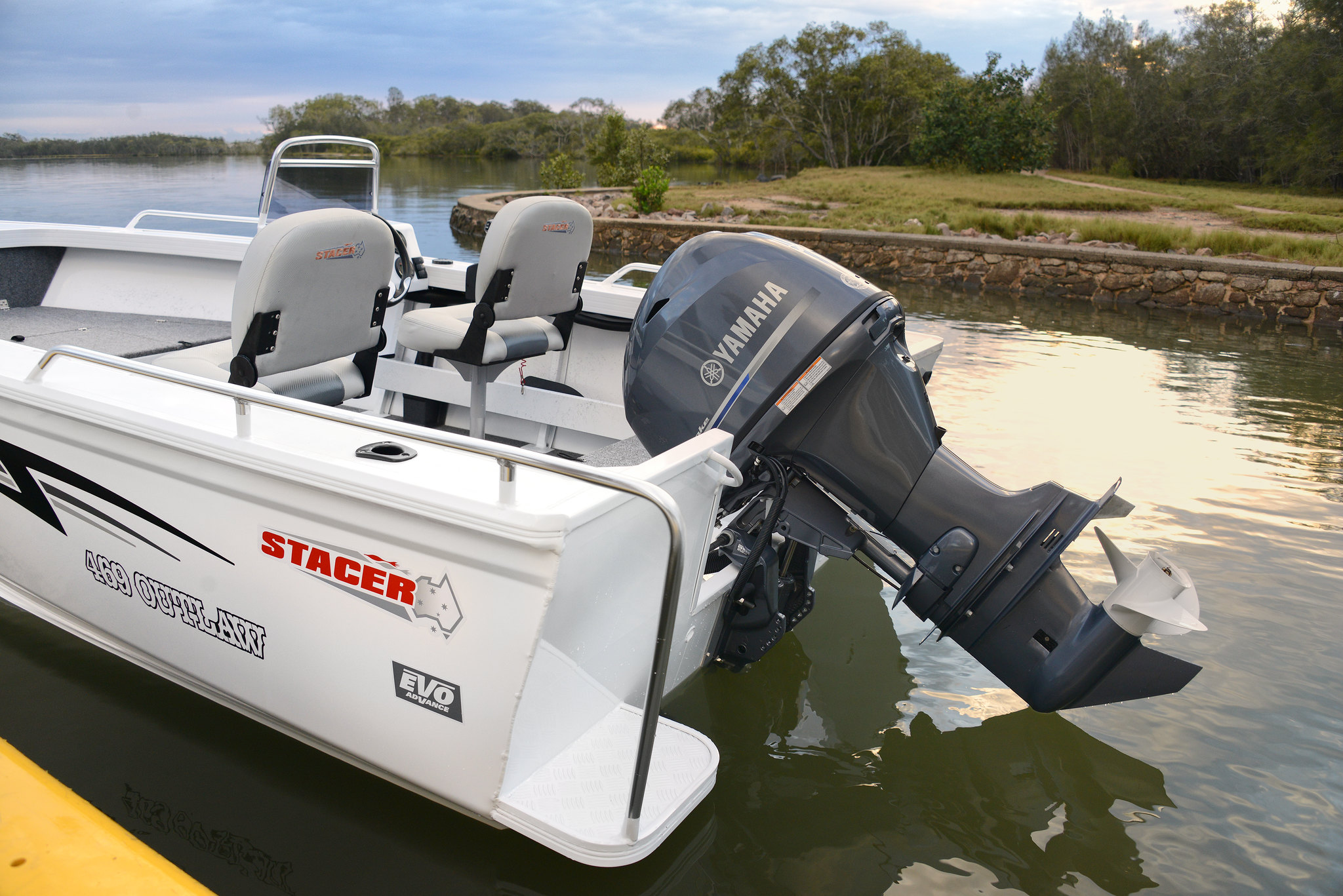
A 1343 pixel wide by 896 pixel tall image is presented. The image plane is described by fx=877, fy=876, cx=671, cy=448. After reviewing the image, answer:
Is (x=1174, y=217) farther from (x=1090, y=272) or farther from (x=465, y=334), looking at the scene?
(x=465, y=334)

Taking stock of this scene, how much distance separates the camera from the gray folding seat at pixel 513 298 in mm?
2555

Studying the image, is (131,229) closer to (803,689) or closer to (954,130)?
(803,689)

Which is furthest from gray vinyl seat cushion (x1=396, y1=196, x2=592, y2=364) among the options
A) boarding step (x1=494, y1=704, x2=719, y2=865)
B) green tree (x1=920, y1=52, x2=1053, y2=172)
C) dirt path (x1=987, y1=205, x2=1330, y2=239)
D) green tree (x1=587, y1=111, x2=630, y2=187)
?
green tree (x1=920, y1=52, x2=1053, y2=172)

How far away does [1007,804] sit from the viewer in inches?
74.3

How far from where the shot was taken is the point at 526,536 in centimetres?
121

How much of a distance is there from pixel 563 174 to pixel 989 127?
11.8m

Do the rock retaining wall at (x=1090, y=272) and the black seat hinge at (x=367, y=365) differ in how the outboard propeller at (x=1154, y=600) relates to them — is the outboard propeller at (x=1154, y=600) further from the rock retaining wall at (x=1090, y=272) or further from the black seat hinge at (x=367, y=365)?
the rock retaining wall at (x=1090, y=272)

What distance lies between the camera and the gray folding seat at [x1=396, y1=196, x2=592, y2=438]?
8.38 feet

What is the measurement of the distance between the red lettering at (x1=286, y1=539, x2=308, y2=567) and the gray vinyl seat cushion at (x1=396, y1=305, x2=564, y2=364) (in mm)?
1217

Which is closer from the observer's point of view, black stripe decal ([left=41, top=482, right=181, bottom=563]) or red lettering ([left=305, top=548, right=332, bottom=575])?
red lettering ([left=305, top=548, right=332, bottom=575])

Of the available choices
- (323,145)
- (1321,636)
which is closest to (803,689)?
(1321,636)

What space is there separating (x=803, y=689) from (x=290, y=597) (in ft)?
4.31

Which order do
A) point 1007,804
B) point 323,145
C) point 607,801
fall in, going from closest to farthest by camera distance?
point 607,801
point 1007,804
point 323,145

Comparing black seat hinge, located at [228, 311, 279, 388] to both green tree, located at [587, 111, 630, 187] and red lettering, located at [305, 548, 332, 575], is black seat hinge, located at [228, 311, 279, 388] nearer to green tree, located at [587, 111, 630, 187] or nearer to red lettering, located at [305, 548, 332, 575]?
red lettering, located at [305, 548, 332, 575]
